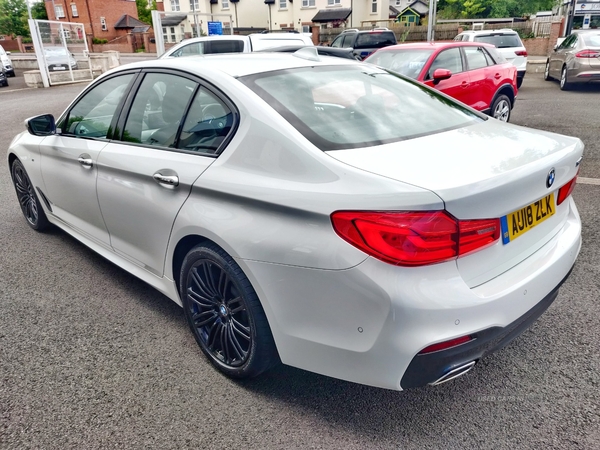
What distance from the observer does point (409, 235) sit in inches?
70.7

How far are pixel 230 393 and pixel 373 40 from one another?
17.9 m

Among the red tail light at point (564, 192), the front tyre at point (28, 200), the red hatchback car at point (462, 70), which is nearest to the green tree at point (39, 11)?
the red hatchback car at point (462, 70)

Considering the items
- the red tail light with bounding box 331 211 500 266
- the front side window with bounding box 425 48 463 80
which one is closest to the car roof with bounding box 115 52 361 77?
the red tail light with bounding box 331 211 500 266

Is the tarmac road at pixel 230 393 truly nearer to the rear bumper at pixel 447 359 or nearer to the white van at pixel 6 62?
the rear bumper at pixel 447 359

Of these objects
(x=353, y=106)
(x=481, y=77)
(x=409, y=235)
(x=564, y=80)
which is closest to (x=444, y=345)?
(x=409, y=235)

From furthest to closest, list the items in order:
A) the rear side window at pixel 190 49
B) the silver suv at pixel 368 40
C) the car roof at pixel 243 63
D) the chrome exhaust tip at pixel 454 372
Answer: the silver suv at pixel 368 40
the rear side window at pixel 190 49
the car roof at pixel 243 63
the chrome exhaust tip at pixel 454 372

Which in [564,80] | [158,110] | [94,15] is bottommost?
[564,80]

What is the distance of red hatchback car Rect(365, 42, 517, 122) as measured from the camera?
8.16 meters

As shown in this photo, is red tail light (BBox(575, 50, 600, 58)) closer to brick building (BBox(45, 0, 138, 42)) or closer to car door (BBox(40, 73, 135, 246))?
car door (BBox(40, 73, 135, 246))

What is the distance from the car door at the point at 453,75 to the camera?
812 cm

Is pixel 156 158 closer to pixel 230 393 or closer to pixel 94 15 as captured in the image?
pixel 230 393

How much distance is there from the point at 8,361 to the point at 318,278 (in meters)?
2.00

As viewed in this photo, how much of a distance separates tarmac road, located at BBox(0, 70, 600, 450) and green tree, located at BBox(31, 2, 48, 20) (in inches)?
3212

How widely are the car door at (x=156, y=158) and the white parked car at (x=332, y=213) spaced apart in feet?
0.04
